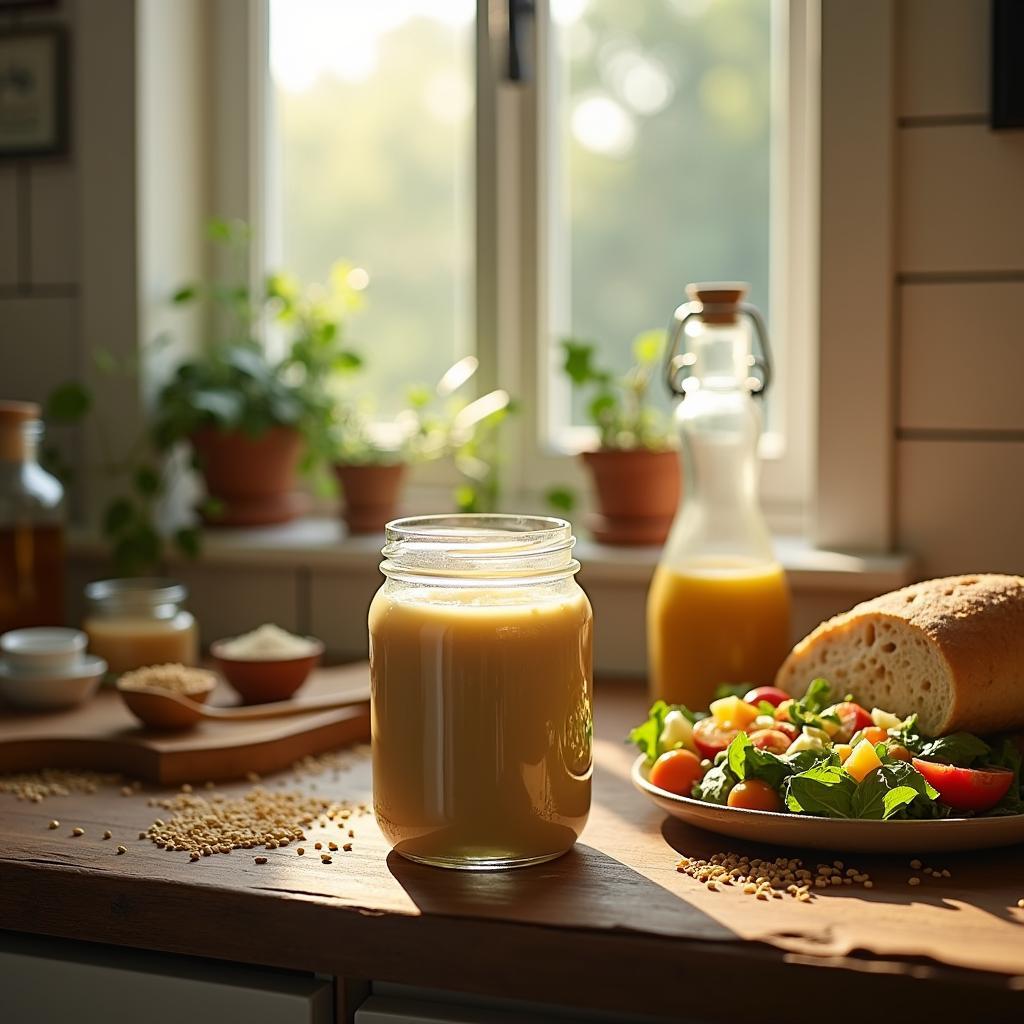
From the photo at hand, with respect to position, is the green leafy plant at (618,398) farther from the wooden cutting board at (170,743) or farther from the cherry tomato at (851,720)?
the cherry tomato at (851,720)

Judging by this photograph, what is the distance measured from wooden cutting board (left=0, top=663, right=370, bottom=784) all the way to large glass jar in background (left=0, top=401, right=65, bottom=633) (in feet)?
0.82

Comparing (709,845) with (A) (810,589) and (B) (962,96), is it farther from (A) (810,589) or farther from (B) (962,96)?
(B) (962,96)

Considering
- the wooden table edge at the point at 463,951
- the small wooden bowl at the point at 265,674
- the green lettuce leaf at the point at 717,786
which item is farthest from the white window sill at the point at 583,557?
the wooden table edge at the point at 463,951

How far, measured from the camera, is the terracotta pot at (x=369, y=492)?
67.6 inches

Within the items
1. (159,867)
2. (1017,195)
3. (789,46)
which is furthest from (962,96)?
(159,867)

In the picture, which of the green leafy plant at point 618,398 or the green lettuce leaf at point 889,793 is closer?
the green lettuce leaf at point 889,793

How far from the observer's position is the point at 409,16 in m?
1.82

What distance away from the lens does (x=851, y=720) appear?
106 cm

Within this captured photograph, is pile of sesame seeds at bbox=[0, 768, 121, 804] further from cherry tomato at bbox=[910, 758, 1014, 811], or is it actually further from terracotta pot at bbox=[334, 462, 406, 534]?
cherry tomato at bbox=[910, 758, 1014, 811]

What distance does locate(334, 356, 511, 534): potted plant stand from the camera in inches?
67.5

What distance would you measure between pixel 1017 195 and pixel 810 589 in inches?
18.6

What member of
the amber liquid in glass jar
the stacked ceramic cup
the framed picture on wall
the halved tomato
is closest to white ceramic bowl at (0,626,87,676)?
the stacked ceramic cup

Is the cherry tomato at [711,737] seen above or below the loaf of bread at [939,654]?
below

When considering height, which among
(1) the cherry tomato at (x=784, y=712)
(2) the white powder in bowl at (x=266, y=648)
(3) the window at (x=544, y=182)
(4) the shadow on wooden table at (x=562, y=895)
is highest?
(3) the window at (x=544, y=182)
